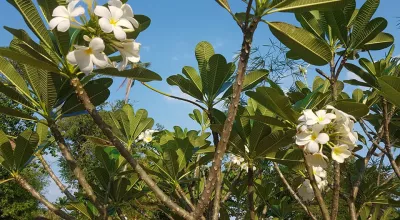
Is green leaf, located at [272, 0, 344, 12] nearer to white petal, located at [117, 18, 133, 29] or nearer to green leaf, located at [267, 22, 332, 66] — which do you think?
green leaf, located at [267, 22, 332, 66]

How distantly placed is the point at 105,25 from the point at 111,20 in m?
0.03

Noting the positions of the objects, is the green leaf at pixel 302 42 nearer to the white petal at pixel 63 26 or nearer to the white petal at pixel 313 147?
the white petal at pixel 313 147

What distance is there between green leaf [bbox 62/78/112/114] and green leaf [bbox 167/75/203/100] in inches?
13.0

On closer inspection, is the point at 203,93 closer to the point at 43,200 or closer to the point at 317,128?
the point at 317,128

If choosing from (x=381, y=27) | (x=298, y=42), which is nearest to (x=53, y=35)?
(x=298, y=42)

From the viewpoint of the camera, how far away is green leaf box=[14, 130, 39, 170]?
5.32 ft

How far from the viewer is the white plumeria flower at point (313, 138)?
53.9 inches

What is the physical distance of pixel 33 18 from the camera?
129cm

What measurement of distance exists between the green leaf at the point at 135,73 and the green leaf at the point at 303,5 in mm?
409

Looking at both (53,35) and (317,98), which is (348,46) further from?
(53,35)

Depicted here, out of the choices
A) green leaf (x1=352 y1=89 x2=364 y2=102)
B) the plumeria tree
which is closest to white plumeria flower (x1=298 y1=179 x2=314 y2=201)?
the plumeria tree

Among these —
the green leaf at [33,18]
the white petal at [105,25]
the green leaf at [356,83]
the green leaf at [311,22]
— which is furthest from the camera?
the green leaf at [356,83]

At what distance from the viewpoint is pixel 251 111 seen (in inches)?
75.0

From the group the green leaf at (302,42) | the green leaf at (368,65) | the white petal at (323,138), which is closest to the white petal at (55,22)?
the green leaf at (302,42)
